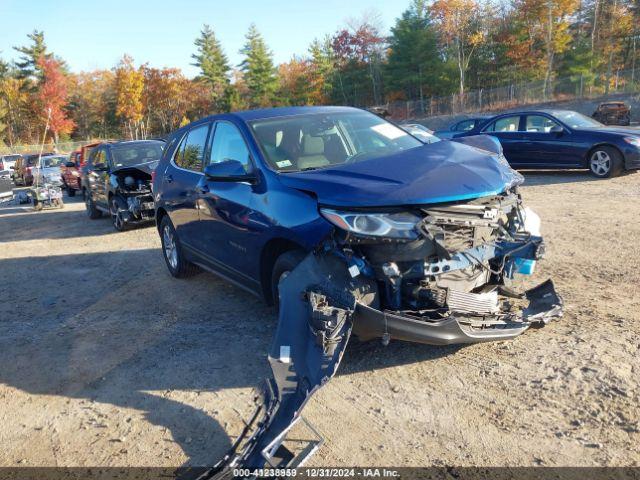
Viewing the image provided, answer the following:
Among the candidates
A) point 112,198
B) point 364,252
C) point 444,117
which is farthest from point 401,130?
point 444,117

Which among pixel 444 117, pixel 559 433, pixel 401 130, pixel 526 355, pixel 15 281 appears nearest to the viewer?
pixel 559 433

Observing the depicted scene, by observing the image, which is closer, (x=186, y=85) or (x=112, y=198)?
(x=112, y=198)

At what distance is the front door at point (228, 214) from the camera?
454 centimetres

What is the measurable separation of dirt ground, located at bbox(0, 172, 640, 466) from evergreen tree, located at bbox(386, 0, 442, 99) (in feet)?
156

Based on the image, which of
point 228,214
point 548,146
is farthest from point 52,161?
point 228,214

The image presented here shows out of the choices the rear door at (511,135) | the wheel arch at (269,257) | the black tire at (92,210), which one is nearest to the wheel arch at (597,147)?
the rear door at (511,135)

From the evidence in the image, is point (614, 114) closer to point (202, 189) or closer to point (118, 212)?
point (118, 212)

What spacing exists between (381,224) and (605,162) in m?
9.75

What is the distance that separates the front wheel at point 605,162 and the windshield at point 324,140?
775cm

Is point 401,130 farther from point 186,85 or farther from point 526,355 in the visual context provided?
point 186,85

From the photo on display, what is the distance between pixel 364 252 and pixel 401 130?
7.56ft

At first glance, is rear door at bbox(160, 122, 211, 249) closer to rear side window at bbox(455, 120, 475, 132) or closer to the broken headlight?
the broken headlight

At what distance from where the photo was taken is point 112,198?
443 inches

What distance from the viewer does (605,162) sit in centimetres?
1109
